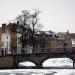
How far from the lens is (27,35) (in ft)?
179

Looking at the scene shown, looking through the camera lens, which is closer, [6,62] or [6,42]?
[6,62]

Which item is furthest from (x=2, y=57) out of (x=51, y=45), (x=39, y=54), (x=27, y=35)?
(x=51, y=45)

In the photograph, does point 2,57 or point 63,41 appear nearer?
point 2,57

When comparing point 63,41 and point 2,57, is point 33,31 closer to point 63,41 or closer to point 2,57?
point 2,57

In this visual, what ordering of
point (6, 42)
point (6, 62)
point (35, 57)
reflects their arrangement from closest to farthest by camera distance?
point (6, 62), point (35, 57), point (6, 42)

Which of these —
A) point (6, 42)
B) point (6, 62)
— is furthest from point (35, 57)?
point (6, 42)

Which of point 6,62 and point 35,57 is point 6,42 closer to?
point 35,57

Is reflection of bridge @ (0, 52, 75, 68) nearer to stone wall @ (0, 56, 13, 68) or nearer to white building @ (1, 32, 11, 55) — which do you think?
stone wall @ (0, 56, 13, 68)

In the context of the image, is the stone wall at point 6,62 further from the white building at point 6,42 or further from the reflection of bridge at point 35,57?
the white building at point 6,42

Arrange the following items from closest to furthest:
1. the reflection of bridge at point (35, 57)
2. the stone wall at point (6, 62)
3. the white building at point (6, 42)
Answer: the stone wall at point (6, 62)
the reflection of bridge at point (35, 57)
the white building at point (6, 42)

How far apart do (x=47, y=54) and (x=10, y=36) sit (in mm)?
13864

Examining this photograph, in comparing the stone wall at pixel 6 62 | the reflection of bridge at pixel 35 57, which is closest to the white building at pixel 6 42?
the reflection of bridge at pixel 35 57

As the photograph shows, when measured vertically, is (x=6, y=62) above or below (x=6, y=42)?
below

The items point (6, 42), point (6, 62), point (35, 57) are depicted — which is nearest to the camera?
point (6, 62)
